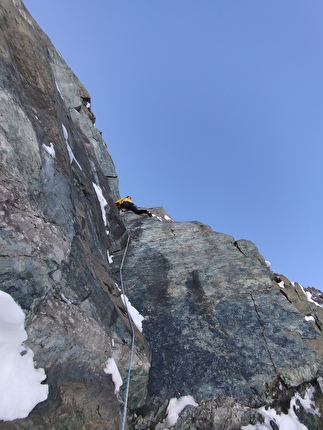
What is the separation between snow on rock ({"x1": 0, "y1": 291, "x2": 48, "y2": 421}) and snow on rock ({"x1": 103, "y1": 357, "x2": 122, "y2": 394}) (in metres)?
1.33

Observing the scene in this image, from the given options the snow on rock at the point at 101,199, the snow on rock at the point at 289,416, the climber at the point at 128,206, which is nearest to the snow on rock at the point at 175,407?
the snow on rock at the point at 289,416

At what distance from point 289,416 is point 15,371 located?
543 cm

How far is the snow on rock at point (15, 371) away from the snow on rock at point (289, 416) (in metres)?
4.06

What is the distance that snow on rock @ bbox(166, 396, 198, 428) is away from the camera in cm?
574

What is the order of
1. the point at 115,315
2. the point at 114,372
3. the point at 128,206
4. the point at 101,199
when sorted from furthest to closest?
the point at 128,206 < the point at 101,199 < the point at 115,315 < the point at 114,372

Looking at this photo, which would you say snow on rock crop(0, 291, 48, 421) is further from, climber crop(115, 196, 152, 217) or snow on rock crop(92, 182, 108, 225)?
climber crop(115, 196, 152, 217)

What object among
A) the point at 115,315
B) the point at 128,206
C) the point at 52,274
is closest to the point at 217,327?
the point at 115,315

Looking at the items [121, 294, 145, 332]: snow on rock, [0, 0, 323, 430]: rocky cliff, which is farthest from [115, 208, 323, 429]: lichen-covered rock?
[121, 294, 145, 332]: snow on rock

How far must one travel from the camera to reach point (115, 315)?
636cm

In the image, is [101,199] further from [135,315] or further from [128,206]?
[135,315]

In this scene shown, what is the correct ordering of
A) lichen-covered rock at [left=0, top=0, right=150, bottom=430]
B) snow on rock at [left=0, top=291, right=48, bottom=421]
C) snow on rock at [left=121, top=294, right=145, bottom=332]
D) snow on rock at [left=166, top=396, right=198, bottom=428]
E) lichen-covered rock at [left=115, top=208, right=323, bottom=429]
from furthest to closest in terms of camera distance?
1. snow on rock at [left=121, top=294, right=145, bottom=332]
2. lichen-covered rock at [left=115, top=208, right=323, bottom=429]
3. snow on rock at [left=166, top=396, right=198, bottom=428]
4. lichen-covered rock at [left=0, top=0, right=150, bottom=430]
5. snow on rock at [left=0, top=291, right=48, bottom=421]

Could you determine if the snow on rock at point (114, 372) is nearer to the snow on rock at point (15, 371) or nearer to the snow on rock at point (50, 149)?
the snow on rock at point (15, 371)

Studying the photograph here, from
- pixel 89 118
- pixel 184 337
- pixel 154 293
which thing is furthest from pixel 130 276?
pixel 89 118

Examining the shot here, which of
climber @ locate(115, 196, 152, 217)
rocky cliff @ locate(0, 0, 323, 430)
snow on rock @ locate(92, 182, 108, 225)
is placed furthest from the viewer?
climber @ locate(115, 196, 152, 217)
